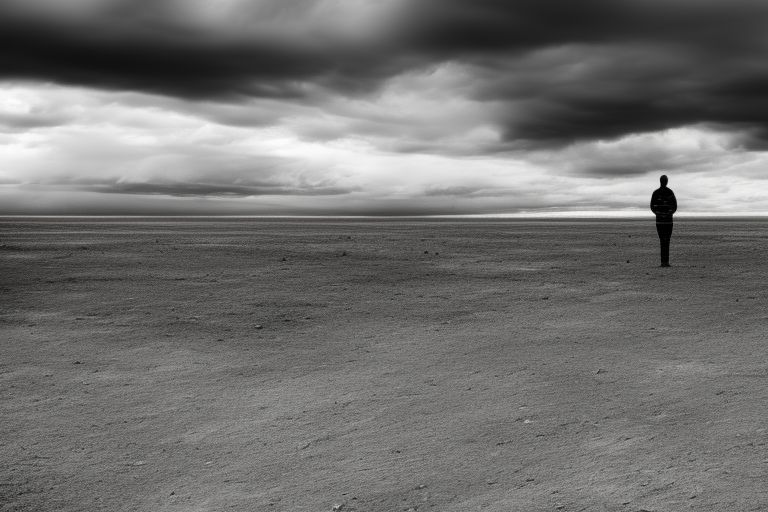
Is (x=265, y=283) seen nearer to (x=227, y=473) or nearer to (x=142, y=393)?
Result: (x=142, y=393)

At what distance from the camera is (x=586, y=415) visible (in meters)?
5.82

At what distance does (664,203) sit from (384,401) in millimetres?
14429

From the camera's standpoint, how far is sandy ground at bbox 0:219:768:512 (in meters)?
4.45

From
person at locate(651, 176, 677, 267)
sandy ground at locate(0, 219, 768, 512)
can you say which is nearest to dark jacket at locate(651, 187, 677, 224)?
person at locate(651, 176, 677, 267)

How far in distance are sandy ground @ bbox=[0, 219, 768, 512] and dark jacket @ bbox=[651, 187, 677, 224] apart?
4.78 m

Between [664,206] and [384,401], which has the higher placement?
[664,206]

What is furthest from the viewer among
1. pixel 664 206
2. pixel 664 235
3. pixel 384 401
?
pixel 664 235

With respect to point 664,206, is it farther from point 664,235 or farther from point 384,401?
point 384,401

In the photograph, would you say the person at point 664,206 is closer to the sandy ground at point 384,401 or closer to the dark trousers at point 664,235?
the dark trousers at point 664,235

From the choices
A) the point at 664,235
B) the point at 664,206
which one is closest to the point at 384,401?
the point at 664,206

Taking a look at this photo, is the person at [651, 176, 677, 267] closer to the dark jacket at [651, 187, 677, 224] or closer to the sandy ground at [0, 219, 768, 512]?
the dark jacket at [651, 187, 677, 224]

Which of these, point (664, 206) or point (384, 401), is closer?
point (384, 401)

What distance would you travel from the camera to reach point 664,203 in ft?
60.1

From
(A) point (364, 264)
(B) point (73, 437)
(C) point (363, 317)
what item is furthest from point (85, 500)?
(A) point (364, 264)
